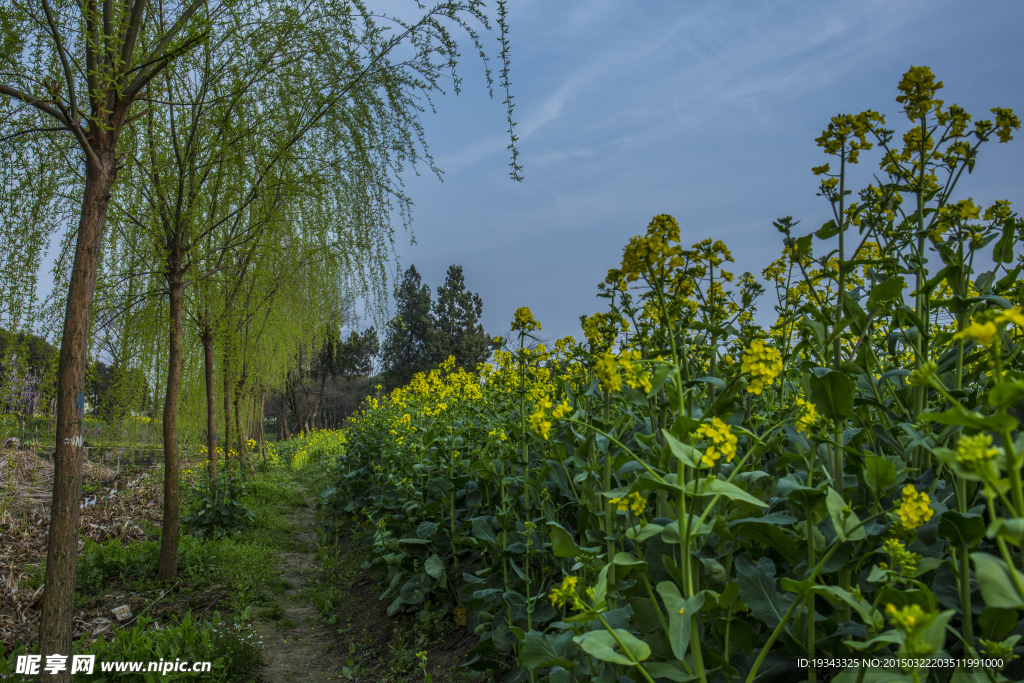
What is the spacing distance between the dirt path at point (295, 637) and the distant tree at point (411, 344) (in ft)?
68.6

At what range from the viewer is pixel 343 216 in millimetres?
4688

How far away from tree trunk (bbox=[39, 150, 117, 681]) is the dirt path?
3.66 feet

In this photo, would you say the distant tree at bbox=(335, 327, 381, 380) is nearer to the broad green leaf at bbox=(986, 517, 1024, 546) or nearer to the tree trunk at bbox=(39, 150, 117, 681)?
the tree trunk at bbox=(39, 150, 117, 681)

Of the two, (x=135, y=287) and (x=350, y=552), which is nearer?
(x=135, y=287)

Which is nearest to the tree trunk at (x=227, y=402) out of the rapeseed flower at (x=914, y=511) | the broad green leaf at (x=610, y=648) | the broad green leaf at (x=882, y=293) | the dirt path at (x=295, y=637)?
the dirt path at (x=295, y=637)

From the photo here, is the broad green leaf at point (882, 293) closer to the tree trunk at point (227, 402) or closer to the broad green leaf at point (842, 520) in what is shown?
the broad green leaf at point (842, 520)

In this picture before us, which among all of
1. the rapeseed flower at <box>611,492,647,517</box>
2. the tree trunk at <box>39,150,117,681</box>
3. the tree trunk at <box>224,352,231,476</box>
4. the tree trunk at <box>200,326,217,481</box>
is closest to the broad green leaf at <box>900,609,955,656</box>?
the rapeseed flower at <box>611,492,647,517</box>

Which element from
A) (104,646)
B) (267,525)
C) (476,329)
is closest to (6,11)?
(104,646)

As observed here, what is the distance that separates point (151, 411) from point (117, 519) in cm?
127

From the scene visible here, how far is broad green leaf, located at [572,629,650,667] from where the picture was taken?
1044 millimetres

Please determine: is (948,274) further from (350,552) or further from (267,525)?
(267,525)

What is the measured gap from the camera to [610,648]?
1.10 metres

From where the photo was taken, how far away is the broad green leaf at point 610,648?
3.43ft

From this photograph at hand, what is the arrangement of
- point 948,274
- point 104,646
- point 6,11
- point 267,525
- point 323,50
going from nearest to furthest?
point 948,274, point 6,11, point 104,646, point 323,50, point 267,525
